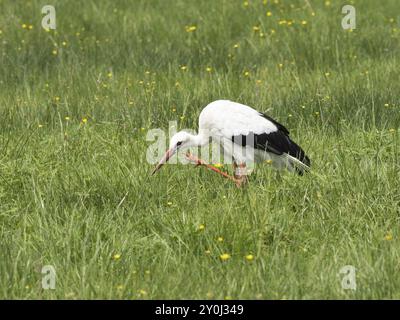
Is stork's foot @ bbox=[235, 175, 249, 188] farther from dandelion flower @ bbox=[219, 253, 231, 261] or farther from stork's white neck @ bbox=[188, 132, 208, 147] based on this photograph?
dandelion flower @ bbox=[219, 253, 231, 261]

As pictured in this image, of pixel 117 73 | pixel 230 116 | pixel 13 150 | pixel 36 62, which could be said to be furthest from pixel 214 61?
pixel 13 150

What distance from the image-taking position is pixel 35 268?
4609mm

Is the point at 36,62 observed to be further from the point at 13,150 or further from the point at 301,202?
the point at 301,202

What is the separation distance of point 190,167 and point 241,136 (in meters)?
0.53

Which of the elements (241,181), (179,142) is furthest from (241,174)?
(179,142)

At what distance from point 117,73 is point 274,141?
8.02 feet

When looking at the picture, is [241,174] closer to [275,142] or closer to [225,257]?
[275,142]

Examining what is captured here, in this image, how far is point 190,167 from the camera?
20.0 ft

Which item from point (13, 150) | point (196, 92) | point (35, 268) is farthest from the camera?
point (196, 92)

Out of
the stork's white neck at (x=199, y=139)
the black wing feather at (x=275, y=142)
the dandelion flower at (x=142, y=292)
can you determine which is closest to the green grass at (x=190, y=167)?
the dandelion flower at (x=142, y=292)

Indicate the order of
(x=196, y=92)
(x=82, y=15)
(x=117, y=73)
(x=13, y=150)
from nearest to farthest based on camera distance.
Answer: (x=13, y=150), (x=196, y=92), (x=117, y=73), (x=82, y=15)

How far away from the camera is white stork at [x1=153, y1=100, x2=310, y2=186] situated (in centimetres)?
630

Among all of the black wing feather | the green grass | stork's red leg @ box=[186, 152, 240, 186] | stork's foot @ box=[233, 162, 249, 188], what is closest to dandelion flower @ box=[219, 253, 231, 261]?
the green grass

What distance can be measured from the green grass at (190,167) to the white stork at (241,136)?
0.75 ft
